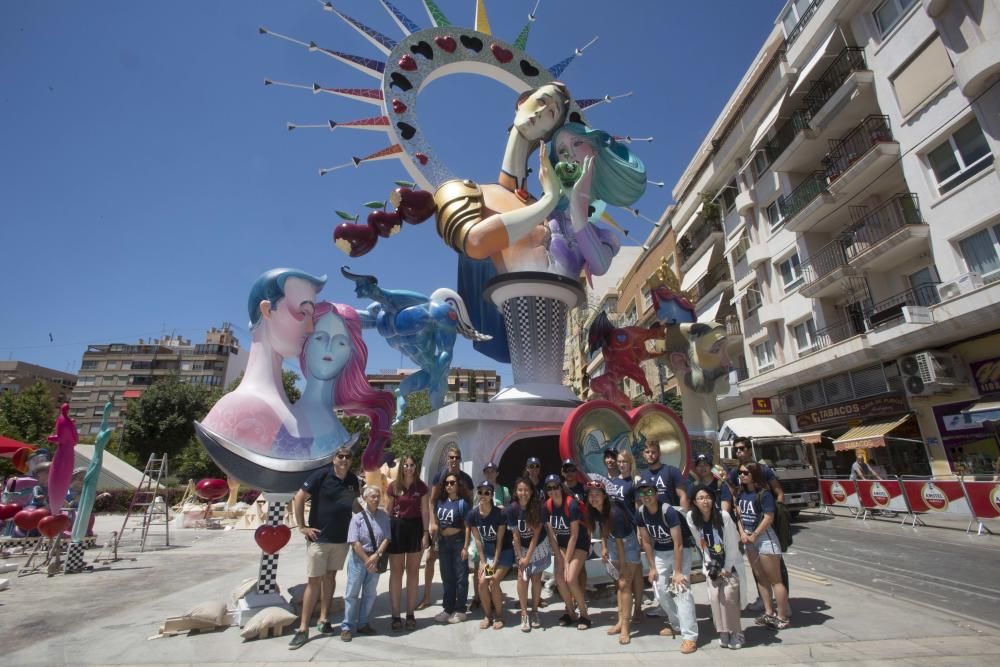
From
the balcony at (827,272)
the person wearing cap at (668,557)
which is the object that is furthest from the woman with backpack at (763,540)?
the balcony at (827,272)

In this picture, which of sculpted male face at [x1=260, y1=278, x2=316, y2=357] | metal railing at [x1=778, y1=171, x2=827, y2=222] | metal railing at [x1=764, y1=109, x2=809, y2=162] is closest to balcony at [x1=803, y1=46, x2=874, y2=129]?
metal railing at [x1=764, y1=109, x2=809, y2=162]

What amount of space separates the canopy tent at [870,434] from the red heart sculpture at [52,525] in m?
19.6

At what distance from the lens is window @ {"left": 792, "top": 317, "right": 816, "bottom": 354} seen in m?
19.4

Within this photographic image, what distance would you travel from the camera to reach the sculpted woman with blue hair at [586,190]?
8.88 metres

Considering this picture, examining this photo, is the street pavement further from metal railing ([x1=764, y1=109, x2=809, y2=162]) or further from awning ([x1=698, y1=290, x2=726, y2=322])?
awning ([x1=698, y1=290, x2=726, y2=322])

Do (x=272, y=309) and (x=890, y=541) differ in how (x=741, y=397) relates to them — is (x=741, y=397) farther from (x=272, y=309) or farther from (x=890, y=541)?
(x=272, y=309)

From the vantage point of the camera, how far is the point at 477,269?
10156 millimetres

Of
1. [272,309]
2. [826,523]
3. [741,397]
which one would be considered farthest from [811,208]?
[272,309]

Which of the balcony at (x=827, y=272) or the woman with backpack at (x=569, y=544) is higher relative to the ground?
the balcony at (x=827, y=272)

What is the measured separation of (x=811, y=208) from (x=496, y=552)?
1818 cm

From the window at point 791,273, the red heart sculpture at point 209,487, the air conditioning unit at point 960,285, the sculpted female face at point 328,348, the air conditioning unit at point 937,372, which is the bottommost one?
the red heart sculpture at point 209,487

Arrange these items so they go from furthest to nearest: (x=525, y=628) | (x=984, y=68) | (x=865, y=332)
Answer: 1. (x=865, y=332)
2. (x=984, y=68)
3. (x=525, y=628)

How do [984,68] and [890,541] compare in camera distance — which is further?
[984,68]

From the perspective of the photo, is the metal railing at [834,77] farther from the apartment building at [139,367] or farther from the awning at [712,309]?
the apartment building at [139,367]
